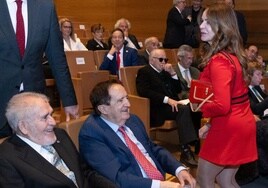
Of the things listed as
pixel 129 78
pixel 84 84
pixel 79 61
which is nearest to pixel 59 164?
pixel 129 78

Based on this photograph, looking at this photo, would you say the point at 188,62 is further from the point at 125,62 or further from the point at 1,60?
the point at 1,60

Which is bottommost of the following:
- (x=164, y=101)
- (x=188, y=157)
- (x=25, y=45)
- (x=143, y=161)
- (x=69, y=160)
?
(x=188, y=157)

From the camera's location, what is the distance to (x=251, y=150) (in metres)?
2.20

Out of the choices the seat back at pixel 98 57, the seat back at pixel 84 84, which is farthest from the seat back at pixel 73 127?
the seat back at pixel 98 57

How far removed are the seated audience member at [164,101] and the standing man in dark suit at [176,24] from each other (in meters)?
1.95

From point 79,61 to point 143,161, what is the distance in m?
2.94

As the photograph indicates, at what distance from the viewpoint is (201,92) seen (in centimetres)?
218

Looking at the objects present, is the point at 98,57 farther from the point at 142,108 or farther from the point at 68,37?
the point at 142,108

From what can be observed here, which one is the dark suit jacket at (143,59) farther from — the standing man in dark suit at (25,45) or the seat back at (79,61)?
the standing man in dark suit at (25,45)

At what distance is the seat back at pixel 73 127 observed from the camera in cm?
213

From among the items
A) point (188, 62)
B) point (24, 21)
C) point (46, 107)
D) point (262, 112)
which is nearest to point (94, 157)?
point (46, 107)

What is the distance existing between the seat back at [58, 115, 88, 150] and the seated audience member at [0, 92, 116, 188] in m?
0.17

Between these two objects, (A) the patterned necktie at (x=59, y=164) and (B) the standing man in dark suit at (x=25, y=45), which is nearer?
(A) the patterned necktie at (x=59, y=164)

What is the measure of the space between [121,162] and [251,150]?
2.19 feet
